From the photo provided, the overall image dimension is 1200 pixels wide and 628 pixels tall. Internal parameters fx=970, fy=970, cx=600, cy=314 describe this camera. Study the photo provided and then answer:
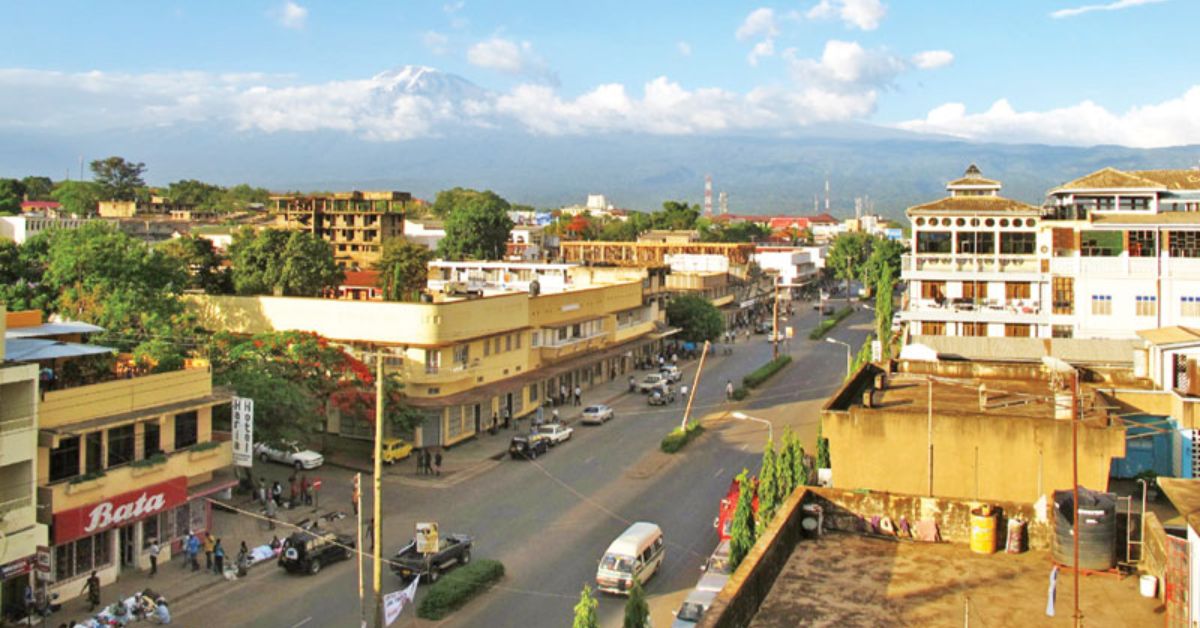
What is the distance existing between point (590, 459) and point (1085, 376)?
18.1 metres

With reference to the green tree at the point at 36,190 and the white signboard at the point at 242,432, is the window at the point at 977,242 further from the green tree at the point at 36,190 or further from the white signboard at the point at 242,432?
the green tree at the point at 36,190

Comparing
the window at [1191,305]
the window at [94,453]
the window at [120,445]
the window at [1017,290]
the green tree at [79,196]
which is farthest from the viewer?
the green tree at [79,196]

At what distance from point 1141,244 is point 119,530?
109ft

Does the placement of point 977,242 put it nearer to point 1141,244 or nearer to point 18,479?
point 1141,244

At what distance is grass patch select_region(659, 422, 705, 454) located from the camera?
120 ft

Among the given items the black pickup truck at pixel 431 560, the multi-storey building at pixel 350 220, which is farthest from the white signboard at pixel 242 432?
the multi-storey building at pixel 350 220

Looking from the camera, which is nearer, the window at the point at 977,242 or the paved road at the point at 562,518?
the paved road at the point at 562,518

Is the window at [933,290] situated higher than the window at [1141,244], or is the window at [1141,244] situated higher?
the window at [1141,244]

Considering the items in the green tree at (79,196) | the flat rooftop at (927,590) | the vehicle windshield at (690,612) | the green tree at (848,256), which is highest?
the green tree at (79,196)

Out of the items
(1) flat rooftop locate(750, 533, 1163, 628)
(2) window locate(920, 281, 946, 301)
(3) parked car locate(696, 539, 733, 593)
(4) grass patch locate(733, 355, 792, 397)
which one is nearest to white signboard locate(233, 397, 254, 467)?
(3) parked car locate(696, 539, 733, 593)

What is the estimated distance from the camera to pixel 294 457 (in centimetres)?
3238

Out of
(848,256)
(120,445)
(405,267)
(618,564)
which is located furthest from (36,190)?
(618,564)

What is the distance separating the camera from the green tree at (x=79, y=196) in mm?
108062

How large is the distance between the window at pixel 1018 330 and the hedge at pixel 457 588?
22.9m
